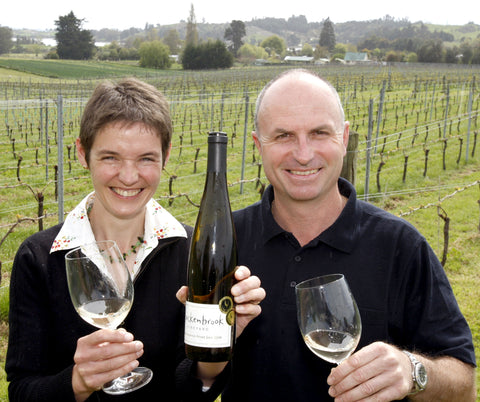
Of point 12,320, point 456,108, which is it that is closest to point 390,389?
point 12,320

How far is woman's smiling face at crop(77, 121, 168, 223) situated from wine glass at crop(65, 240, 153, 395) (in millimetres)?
366

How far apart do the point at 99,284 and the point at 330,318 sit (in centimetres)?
69

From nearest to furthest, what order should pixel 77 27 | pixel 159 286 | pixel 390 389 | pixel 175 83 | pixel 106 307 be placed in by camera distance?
pixel 390 389, pixel 106 307, pixel 159 286, pixel 175 83, pixel 77 27

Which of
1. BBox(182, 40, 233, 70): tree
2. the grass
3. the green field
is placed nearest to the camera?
the green field

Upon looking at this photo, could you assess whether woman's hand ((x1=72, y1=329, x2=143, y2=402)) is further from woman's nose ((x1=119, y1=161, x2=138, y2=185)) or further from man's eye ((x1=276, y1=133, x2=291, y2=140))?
man's eye ((x1=276, y1=133, x2=291, y2=140))

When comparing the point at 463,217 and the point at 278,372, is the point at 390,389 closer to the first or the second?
the point at 278,372

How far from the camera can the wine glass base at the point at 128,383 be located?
5.74ft

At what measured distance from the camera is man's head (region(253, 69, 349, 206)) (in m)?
2.01

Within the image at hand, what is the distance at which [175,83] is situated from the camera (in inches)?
1633

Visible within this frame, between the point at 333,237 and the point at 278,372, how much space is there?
57 centimetres

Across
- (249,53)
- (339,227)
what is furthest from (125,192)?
(249,53)

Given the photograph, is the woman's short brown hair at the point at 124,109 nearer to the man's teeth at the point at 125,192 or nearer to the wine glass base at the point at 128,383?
the man's teeth at the point at 125,192

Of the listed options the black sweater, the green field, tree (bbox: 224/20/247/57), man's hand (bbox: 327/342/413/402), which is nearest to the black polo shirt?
the black sweater

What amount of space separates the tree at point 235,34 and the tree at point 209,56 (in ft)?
130
